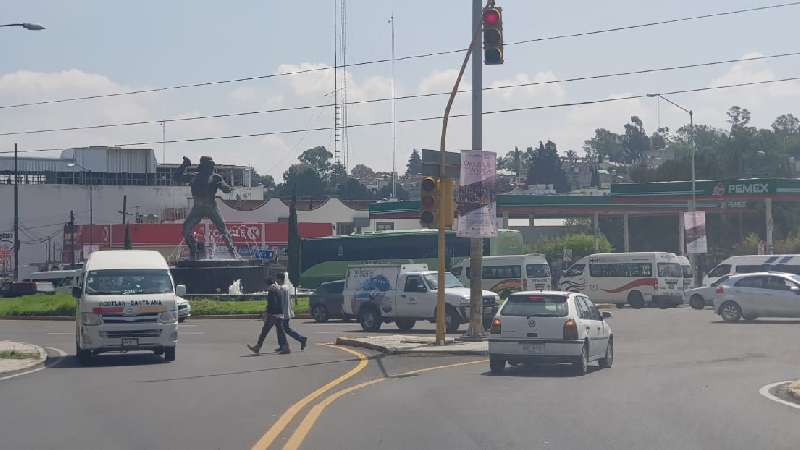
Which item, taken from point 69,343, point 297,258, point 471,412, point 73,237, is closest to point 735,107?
point 73,237

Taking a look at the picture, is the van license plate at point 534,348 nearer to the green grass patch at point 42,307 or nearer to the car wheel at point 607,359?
the car wheel at point 607,359

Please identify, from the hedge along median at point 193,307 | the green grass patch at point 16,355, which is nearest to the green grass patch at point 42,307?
the hedge along median at point 193,307

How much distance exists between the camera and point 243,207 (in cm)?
10438

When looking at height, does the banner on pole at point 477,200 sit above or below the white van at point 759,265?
above

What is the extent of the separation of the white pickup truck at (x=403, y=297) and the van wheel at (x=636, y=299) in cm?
1824

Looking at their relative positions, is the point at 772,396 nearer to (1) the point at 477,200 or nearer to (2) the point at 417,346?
(2) the point at 417,346

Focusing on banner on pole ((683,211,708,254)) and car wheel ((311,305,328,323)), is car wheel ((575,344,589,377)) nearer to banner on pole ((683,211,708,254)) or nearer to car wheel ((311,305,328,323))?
car wheel ((311,305,328,323))

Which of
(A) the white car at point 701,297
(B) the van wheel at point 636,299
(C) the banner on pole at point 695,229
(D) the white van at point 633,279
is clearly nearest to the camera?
(A) the white car at point 701,297

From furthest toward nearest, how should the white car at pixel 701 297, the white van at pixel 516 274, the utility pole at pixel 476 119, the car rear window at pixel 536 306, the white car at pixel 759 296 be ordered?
the white van at pixel 516 274 < the white car at pixel 701 297 < the white car at pixel 759 296 < the utility pole at pixel 476 119 < the car rear window at pixel 536 306

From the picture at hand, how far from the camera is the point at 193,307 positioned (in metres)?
46.5

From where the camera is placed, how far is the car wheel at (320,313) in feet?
131

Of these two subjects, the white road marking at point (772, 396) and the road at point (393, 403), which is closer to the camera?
the road at point (393, 403)

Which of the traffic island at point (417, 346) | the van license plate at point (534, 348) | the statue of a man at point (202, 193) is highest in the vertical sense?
the statue of a man at point (202, 193)

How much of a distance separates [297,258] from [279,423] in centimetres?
4663
